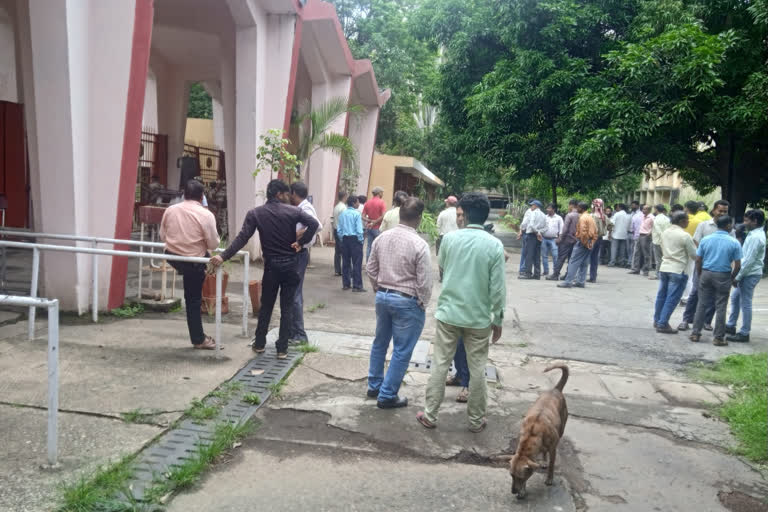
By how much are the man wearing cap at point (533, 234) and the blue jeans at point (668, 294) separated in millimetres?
4742

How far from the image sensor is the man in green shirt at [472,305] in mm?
4520

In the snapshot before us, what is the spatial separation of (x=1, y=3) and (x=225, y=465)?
13.1 meters

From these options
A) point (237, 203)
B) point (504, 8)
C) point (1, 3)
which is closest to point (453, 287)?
point (237, 203)

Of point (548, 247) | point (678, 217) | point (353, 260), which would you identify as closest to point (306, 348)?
point (353, 260)

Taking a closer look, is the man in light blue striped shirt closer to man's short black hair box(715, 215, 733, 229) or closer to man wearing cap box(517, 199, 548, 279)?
man's short black hair box(715, 215, 733, 229)

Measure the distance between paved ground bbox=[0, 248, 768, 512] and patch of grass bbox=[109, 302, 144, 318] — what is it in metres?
0.23

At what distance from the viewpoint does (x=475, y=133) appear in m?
21.1

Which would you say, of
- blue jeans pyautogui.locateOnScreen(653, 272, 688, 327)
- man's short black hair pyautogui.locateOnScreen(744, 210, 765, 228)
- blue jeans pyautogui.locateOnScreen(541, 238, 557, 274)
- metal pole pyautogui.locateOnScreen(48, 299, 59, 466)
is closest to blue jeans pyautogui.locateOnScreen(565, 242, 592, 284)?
blue jeans pyautogui.locateOnScreen(541, 238, 557, 274)

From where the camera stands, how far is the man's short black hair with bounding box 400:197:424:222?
4961 mm

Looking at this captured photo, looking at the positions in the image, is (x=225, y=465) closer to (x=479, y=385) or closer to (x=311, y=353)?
(x=479, y=385)

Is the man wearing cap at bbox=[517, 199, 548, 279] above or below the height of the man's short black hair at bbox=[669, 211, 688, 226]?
below

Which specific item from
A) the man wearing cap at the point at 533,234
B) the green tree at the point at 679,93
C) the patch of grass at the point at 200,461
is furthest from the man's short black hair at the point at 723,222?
the green tree at the point at 679,93

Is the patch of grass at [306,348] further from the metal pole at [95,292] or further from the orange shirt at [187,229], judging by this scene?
the metal pole at [95,292]

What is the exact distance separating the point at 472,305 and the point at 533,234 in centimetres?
945
